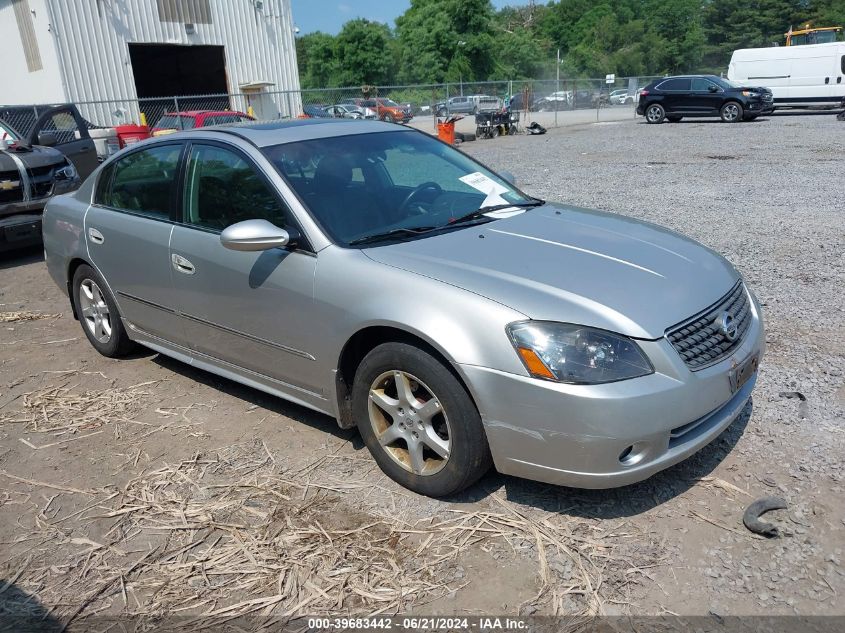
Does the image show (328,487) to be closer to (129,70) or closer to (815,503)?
(815,503)

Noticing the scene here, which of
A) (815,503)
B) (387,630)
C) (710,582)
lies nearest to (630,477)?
(710,582)

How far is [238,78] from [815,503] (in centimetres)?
2750

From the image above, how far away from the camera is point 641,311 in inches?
114

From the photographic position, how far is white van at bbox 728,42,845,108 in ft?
80.3

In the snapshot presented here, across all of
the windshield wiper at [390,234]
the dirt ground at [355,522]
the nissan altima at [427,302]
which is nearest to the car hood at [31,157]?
the nissan altima at [427,302]

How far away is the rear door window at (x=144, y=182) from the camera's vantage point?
436cm

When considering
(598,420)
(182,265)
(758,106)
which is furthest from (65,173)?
(758,106)

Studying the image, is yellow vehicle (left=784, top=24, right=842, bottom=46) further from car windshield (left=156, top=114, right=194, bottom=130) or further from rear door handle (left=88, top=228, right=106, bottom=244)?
rear door handle (left=88, top=228, right=106, bottom=244)

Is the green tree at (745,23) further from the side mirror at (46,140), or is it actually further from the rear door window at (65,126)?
the side mirror at (46,140)

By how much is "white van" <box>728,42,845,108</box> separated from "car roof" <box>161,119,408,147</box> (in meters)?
25.4

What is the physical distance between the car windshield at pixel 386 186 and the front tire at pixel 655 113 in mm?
24224

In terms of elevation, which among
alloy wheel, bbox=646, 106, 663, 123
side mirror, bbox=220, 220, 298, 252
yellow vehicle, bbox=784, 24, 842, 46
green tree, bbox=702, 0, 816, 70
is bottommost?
alloy wheel, bbox=646, 106, 663, 123

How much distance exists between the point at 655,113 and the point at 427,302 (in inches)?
1032

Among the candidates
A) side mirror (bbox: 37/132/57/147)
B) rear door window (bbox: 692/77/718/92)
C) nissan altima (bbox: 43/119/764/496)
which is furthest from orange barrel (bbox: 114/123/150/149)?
rear door window (bbox: 692/77/718/92)
